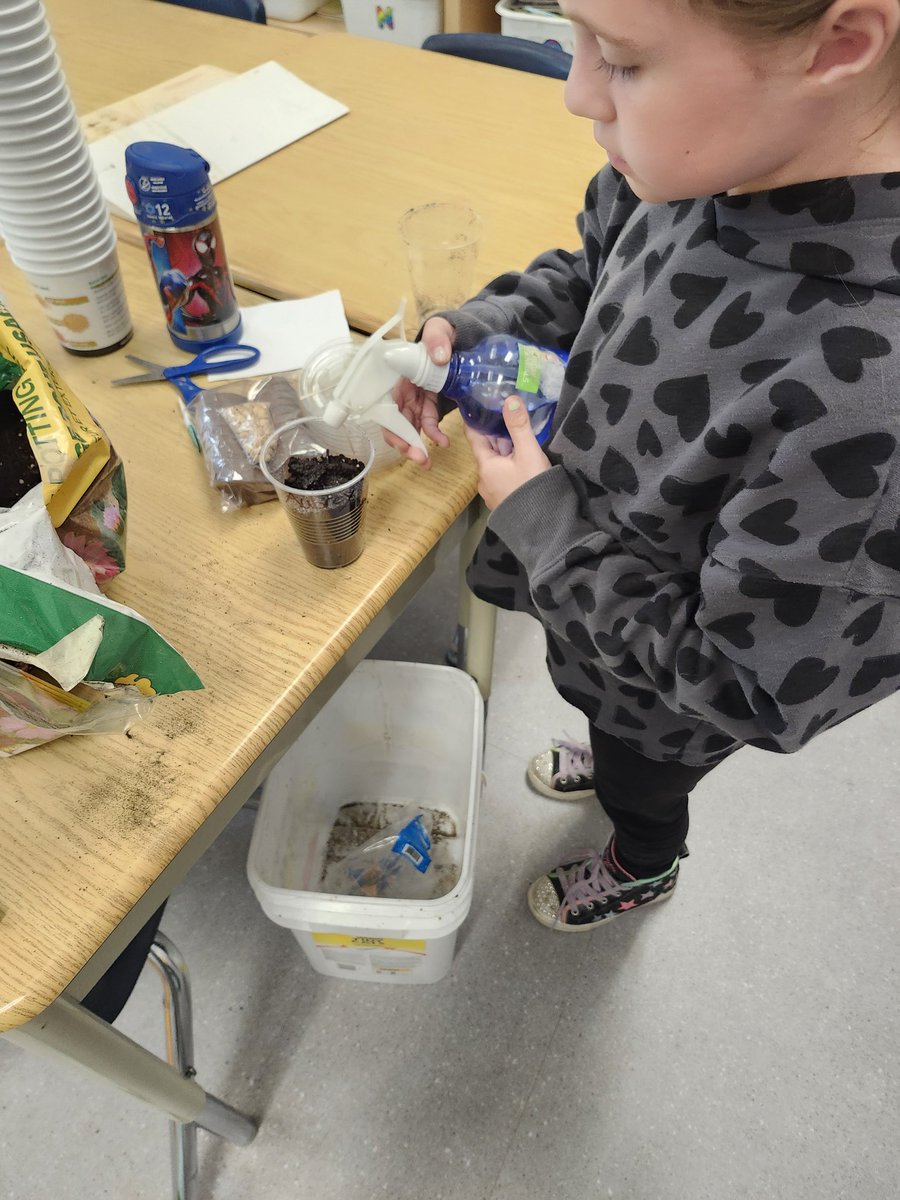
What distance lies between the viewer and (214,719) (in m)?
0.58

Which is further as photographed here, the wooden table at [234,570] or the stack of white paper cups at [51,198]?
the stack of white paper cups at [51,198]

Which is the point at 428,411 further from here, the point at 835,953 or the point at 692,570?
the point at 835,953

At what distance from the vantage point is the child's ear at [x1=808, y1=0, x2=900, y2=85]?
0.36 metres

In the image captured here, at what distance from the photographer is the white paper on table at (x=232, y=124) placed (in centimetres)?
113

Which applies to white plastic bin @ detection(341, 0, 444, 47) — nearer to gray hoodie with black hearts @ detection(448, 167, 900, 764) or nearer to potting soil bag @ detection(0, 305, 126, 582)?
gray hoodie with black hearts @ detection(448, 167, 900, 764)

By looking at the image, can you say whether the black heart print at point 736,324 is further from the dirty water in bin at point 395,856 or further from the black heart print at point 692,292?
the dirty water in bin at point 395,856

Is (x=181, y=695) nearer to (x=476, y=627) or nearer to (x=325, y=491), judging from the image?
(x=325, y=491)

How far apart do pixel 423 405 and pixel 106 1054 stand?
0.60m

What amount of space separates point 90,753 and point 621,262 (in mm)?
560

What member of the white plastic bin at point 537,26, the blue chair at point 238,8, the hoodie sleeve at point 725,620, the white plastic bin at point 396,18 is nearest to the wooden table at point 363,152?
the blue chair at point 238,8

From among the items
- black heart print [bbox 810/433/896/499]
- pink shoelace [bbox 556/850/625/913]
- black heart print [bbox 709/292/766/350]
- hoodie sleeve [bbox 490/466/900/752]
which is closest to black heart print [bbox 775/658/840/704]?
hoodie sleeve [bbox 490/466/900/752]

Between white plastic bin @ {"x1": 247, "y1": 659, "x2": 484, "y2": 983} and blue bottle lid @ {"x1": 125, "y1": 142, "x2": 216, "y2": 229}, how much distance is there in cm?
56

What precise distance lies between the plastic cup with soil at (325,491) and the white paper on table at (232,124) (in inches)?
24.8

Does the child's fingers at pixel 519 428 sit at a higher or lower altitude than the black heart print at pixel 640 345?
lower
